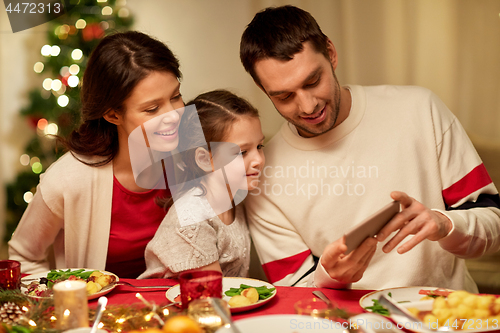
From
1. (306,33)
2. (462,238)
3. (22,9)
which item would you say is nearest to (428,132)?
(462,238)

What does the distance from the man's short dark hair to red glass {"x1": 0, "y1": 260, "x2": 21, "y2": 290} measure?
1091 millimetres

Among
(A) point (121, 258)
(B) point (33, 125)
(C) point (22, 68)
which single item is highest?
(C) point (22, 68)

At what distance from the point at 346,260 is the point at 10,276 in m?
0.99

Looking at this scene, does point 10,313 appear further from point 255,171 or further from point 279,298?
point 255,171

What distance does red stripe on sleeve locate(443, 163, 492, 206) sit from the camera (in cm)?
166

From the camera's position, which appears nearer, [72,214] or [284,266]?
[284,266]

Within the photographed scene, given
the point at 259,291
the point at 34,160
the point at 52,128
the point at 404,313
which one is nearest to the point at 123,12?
the point at 52,128

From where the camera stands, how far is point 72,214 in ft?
6.23

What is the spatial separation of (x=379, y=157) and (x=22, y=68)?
2.94 m

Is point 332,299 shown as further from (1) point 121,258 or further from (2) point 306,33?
(1) point 121,258

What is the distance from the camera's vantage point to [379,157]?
175 cm

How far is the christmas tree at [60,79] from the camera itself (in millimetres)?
2873

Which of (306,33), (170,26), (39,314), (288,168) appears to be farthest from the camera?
(170,26)

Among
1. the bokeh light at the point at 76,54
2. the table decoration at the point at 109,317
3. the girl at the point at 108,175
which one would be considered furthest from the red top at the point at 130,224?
the bokeh light at the point at 76,54
